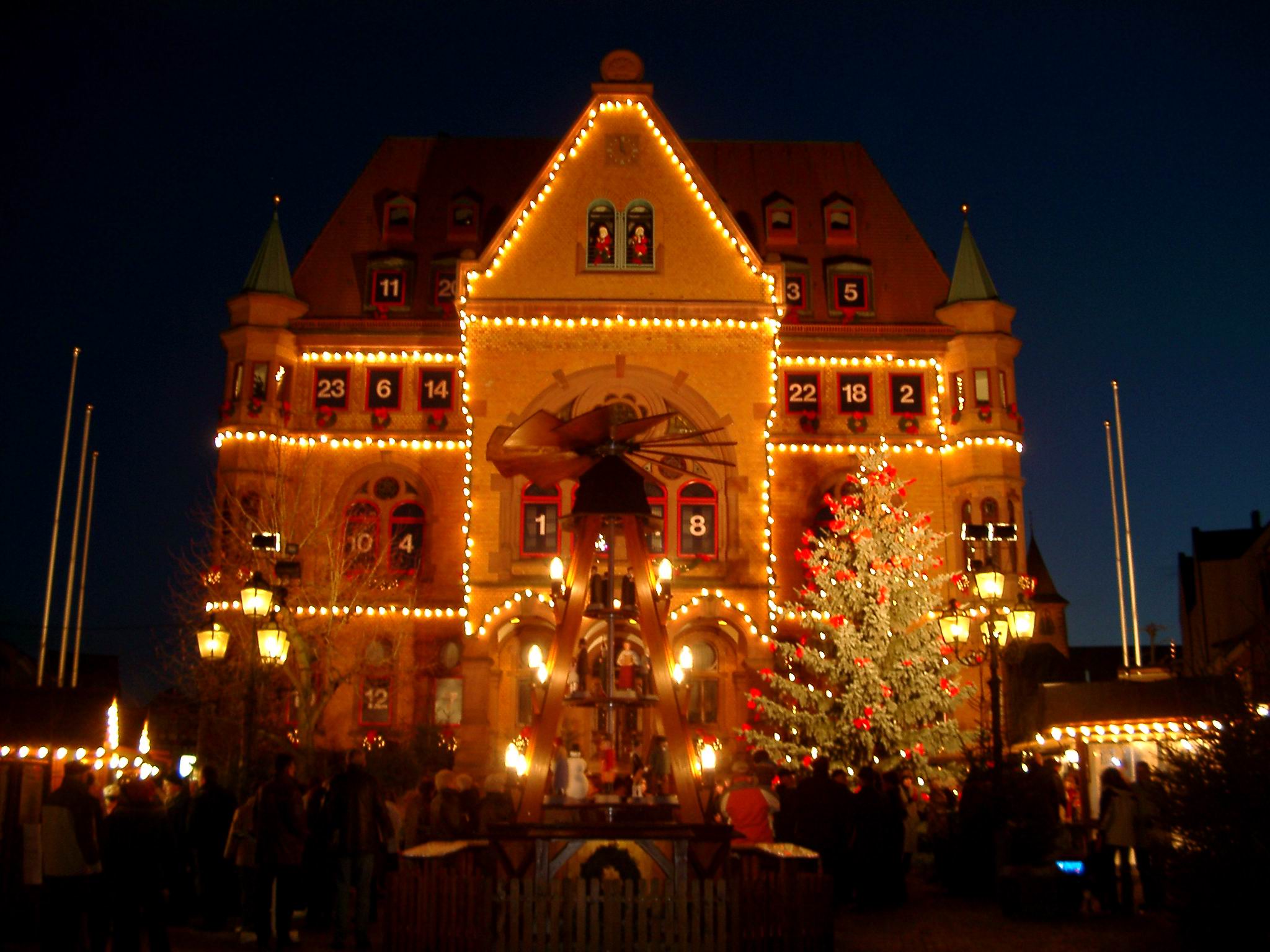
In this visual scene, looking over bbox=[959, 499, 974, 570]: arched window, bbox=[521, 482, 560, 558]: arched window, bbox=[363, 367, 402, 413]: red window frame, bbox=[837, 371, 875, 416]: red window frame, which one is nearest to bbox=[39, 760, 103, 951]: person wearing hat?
bbox=[521, 482, 560, 558]: arched window

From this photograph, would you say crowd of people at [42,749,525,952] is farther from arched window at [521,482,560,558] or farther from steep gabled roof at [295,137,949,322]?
steep gabled roof at [295,137,949,322]

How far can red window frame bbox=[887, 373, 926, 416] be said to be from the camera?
41188mm

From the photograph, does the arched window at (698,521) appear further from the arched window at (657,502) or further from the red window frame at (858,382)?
the red window frame at (858,382)

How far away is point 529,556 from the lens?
35.7m

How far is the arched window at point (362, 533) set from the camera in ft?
130

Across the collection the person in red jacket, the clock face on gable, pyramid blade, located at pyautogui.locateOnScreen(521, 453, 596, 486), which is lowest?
the person in red jacket

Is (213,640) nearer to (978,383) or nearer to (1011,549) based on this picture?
(1011,549)

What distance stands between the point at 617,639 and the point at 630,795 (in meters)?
15.1

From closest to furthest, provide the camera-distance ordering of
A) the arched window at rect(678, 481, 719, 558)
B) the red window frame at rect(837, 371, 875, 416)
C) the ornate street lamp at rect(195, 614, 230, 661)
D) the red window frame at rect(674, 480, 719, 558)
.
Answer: the ornate street lamp at rect(195, 614, 230, 661), the red window frame at rect(674, 480, 719, 558), the arched window at rect(678, 481, 719, 558), the red window frame at rect(837, 371, 875, 416)

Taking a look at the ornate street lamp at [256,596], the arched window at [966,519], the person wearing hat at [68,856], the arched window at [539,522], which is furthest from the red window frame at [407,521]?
the person wearing hat at [68,856]

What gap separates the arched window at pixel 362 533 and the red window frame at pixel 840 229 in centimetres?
1616

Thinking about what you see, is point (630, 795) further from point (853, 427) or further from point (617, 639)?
point (853, 427)

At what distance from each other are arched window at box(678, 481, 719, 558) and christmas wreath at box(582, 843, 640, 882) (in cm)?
2095

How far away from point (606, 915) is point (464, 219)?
33.6 metres
